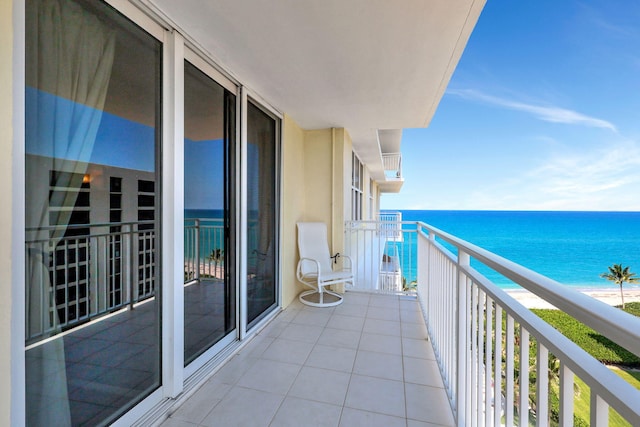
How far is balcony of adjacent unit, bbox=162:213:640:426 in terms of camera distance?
0.56 metres

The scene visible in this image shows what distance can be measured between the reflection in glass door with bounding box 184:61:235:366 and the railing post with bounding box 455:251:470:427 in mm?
1640

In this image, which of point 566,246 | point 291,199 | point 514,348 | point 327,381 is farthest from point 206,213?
point 566,246

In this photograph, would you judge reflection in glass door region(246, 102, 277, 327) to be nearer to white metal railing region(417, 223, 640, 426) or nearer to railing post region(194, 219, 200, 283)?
railing post region(194, 219, 200, 283)

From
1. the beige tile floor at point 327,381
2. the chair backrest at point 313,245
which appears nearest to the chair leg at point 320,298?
the chair backrest at point 313,245

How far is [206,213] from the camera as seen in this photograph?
81.0 inches

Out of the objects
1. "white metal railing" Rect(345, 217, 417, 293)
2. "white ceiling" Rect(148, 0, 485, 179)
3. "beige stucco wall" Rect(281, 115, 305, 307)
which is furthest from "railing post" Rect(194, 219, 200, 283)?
"white metal railing" Rect(345, 217, 417, 293)

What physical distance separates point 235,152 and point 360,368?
196 centimetres

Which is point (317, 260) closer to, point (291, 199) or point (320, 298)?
point (320, 298)

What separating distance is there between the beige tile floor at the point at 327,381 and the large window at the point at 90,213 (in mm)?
479

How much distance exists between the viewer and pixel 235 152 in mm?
2375

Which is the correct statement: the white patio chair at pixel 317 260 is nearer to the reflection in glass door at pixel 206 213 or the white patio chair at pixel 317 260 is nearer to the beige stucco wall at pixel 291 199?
the beige stucco wall at pixel 291 199

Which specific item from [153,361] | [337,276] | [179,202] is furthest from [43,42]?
[337,276]

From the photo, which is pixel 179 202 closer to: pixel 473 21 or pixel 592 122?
pixel 473 21

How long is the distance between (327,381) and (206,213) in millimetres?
1452
